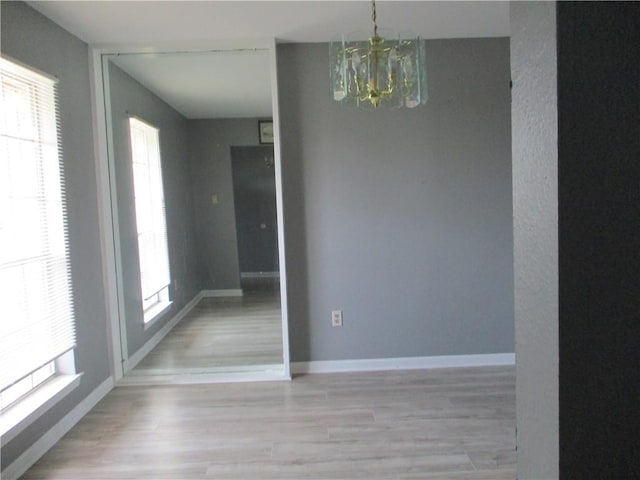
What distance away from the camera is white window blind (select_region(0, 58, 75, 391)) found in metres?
2.14

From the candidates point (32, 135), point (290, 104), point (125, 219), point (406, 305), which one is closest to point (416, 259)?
point (406, 305)

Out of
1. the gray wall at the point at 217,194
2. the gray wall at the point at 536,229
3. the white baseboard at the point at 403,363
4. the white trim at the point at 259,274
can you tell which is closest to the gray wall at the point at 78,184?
the gray wall at the point at 217,194

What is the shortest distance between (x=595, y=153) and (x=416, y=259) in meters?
2.69

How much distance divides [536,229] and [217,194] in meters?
3.11

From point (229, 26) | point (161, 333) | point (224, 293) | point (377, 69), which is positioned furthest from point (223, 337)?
point (377, 69)

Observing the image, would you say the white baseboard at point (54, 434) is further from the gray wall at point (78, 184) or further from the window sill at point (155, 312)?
the window sill at point (155, 312)

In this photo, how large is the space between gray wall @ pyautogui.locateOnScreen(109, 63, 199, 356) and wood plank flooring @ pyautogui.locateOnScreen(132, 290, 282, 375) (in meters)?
0.16

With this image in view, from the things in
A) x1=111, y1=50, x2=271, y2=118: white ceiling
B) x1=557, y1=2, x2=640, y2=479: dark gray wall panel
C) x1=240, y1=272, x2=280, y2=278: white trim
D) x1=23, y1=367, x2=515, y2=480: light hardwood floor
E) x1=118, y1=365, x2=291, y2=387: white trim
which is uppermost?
x1=111, y1=50, x2=271, y2=118: white ceiling

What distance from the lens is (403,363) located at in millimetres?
3355

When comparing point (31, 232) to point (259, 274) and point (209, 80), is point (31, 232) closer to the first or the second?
point (259, 274)

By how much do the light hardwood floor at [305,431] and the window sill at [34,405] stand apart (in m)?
0.24

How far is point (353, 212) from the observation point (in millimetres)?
3268

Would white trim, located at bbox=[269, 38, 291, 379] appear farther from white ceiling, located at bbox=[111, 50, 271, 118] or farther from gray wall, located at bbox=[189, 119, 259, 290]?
gray wall, located at bbox=[189, 119, 259, 290]

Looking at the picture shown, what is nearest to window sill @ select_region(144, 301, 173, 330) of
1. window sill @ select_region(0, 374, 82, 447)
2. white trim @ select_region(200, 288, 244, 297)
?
white trim @ select_region(200, 288, 244, 297)
